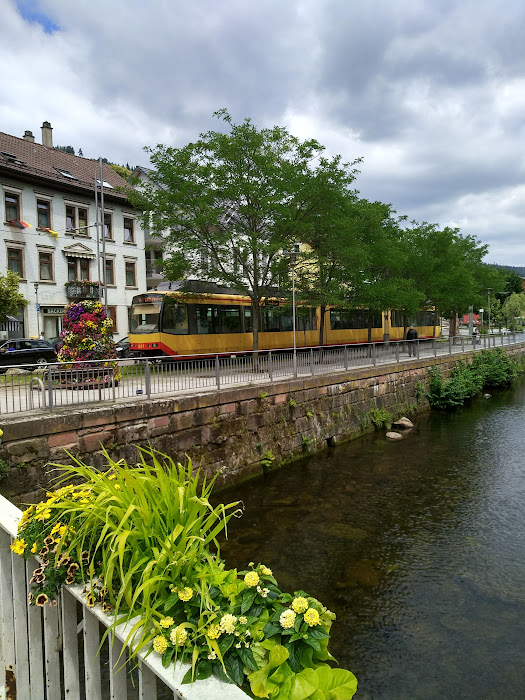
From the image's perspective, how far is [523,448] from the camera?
566 inches

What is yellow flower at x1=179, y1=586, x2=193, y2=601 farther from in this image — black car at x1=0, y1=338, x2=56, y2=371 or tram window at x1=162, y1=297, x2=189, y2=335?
black car at x1=0, y1=338, x2=56, y2=371

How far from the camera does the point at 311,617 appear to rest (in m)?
1.71

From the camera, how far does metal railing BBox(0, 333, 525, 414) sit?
8.19 m

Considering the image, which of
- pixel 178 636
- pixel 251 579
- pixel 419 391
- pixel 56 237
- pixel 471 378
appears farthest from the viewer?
pixel 56 237

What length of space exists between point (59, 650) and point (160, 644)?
87 cm

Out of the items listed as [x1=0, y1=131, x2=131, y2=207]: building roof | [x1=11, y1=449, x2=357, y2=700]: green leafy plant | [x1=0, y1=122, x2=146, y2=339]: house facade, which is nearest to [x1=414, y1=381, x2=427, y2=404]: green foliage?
[x1=0, y1=122, x2=146, y2=339]: house facade

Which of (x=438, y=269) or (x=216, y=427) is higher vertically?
(x=438, y=269)

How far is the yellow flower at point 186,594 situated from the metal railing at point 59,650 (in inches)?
7.6

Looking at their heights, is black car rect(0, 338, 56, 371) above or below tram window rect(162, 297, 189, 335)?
below

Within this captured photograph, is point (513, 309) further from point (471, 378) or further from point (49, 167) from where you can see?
point (49, 167)

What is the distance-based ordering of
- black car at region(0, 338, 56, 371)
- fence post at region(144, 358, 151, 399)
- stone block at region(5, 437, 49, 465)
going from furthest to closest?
black car at region(0, 338, 56, 371) → fence post at region(144, 358, 151, 399) → stone block at region(5, 437, 49, 465)

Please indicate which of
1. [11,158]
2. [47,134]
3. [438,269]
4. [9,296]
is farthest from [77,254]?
[438,269]

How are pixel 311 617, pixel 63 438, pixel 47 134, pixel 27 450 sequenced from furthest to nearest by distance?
pixel 47 134 → pixel 63 438 → pixel 27 450 → pixel 311 617

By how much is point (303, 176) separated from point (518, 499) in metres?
11.8
